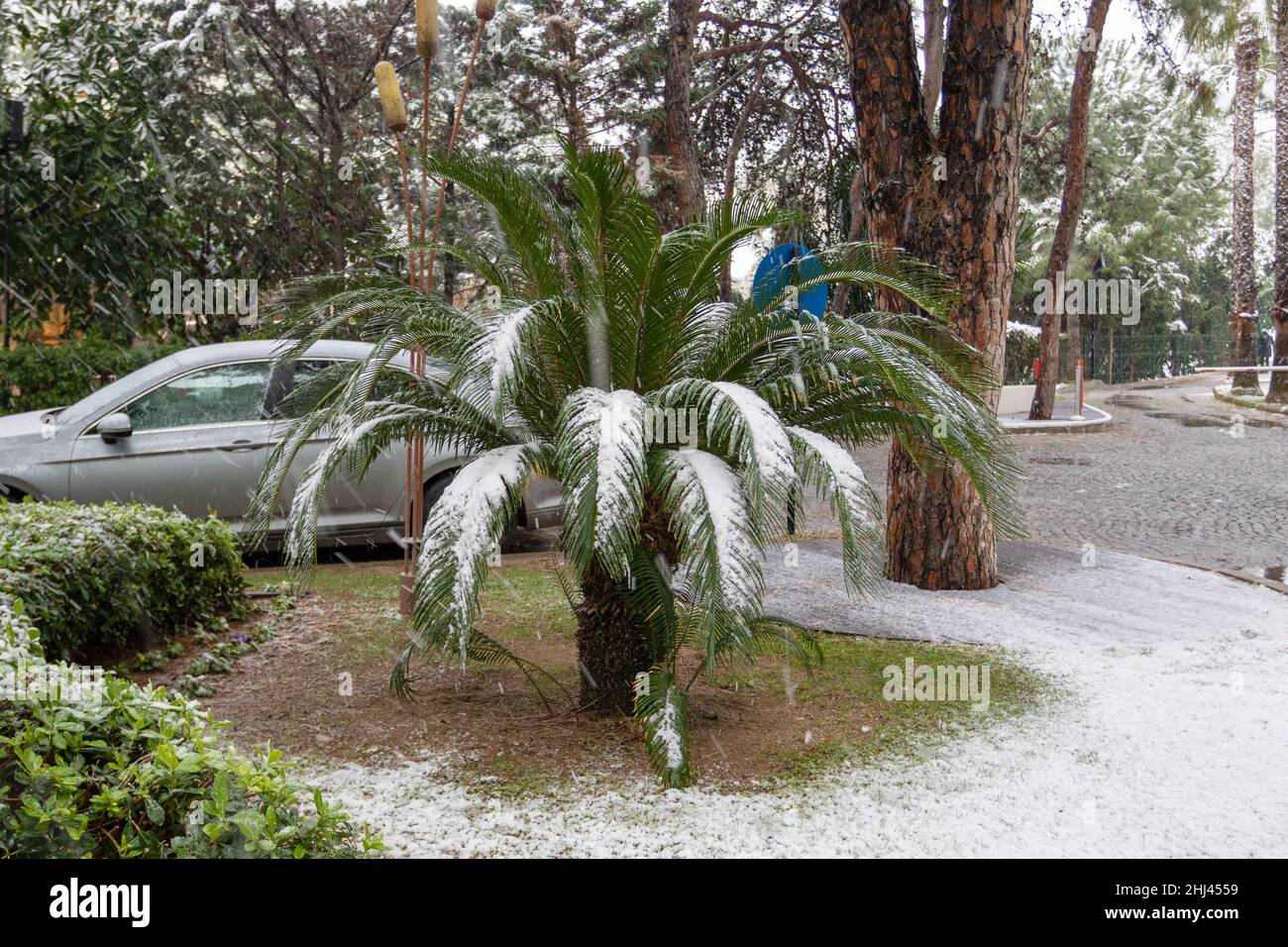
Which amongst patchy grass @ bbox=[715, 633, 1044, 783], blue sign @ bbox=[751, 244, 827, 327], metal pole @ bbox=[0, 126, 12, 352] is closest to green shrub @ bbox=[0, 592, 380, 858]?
patchy grass @ bbox=[715, 633, 1044, 783]

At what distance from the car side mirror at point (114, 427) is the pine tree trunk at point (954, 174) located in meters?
5.35

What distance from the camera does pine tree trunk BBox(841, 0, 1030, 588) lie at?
7.80 m

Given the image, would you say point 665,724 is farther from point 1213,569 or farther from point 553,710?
point 1213,569

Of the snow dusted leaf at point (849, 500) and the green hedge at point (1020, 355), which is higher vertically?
the green hedge at point (1020, 355)

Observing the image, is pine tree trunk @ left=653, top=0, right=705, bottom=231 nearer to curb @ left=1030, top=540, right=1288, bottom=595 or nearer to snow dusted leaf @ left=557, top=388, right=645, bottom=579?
curb @ left=1030, top=540, right=1288, bottom=595

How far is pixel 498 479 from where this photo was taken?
14.2ft

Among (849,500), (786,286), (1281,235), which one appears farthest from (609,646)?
(1281,235)

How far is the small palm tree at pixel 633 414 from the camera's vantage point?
158 inches

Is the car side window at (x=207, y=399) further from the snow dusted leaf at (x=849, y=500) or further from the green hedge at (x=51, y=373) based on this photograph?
the snow dusted leaf at (x=849, y=500)

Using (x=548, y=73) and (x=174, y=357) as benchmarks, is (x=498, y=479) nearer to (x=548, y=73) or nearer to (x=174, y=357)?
(x=174, y=357)

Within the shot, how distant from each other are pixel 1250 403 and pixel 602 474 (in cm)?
2443

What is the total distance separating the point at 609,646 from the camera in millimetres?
5031

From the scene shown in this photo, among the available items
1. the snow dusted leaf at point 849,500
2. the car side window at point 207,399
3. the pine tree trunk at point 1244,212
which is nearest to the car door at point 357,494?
the car side window at point 207,399

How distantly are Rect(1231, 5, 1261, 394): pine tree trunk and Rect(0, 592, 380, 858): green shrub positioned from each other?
28.1 metres
